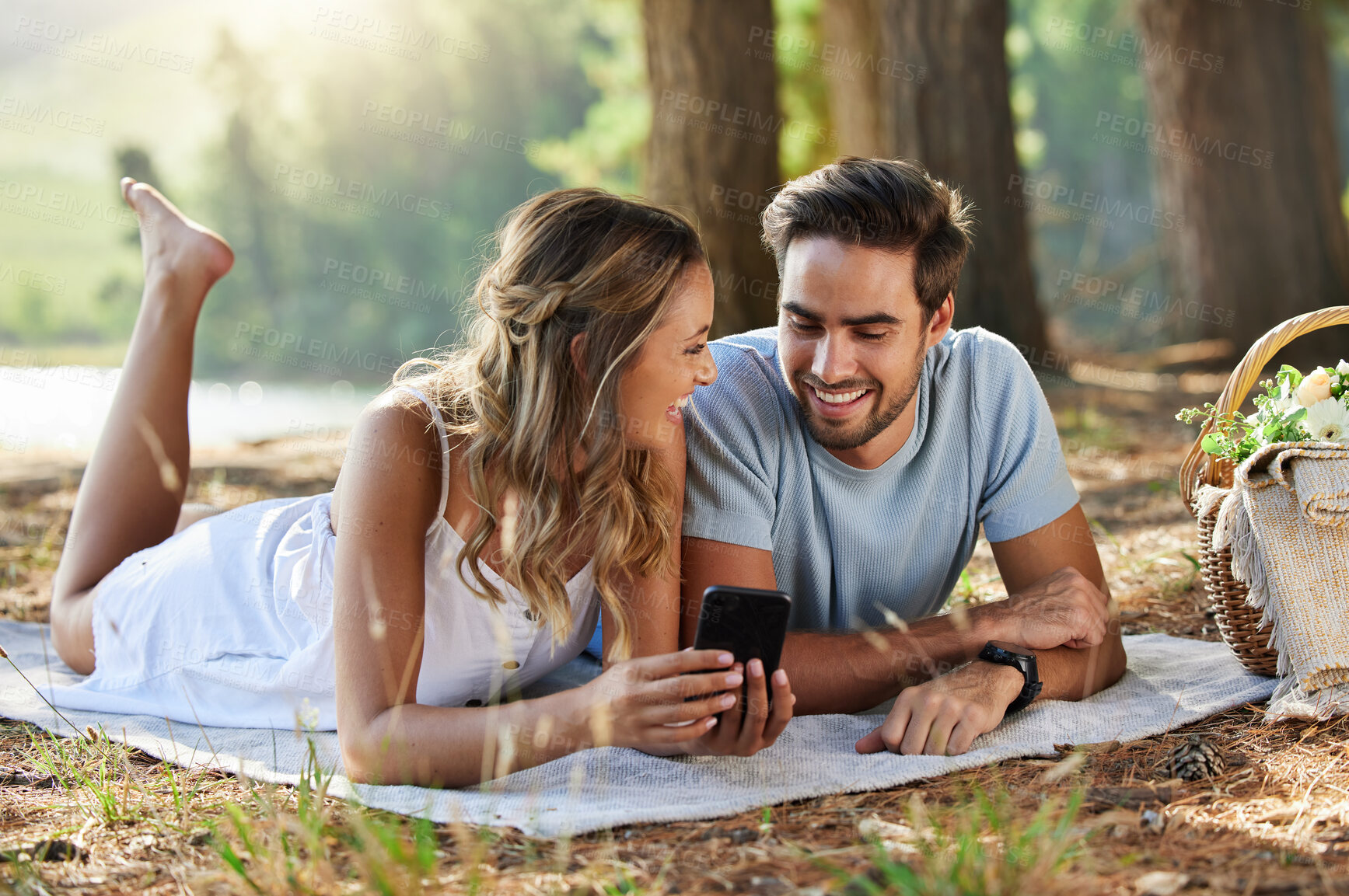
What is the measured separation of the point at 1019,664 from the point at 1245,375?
3.29ft

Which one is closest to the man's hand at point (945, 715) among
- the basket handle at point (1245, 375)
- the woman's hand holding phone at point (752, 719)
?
the woman's hand holding phone at point (752, 719)

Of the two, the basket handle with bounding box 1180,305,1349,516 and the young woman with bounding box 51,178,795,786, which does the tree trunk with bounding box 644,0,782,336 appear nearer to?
the basket handle with bounding box 1180,305,1349,516

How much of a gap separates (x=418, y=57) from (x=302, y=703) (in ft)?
110

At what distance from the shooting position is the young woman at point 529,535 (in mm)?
2123

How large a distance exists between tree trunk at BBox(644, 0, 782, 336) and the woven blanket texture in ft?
13.1

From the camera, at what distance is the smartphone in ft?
6.46

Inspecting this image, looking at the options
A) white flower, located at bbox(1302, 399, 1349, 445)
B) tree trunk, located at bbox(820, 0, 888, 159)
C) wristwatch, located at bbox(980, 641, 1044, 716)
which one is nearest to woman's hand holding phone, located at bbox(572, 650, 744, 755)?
wristwatch, located at bbox(980, 641, 1044, 716)

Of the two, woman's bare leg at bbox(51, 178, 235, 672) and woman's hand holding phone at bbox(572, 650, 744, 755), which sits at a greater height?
woman's bare leg at bbox(51, 178, 235, 672)

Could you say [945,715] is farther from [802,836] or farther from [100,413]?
[100,413]

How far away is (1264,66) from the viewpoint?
9125mm

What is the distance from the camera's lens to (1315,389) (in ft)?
8.41

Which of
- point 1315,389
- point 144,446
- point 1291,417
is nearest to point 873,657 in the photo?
point 1291,417

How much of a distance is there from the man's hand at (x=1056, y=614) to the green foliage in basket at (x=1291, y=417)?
19.0 inches

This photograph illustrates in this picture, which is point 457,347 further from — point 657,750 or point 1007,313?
point 1007,313
